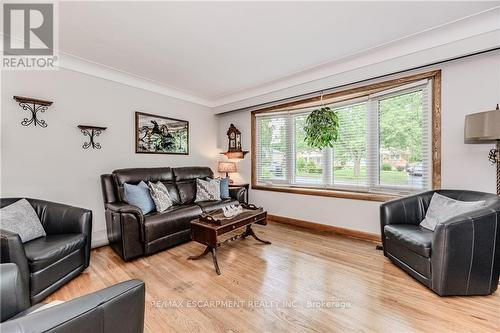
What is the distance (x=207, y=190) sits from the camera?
3.86 m

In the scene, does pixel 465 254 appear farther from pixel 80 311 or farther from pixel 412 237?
pixel 80 311

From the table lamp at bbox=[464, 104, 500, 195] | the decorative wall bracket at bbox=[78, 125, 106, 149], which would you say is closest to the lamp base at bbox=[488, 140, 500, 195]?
the table lamp at bbox=[464, 104, 500, 195]

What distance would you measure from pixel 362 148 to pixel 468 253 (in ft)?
6.51

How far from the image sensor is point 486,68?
2471 mm

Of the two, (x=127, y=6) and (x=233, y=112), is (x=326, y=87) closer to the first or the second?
(x=233, y=112)

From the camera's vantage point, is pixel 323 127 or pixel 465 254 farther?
pixel 323 127

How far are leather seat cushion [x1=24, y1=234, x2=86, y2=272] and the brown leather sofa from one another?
1.40 ft

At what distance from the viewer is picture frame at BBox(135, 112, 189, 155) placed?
3.80 m

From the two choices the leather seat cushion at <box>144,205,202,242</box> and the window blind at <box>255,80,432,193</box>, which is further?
the window blind at <box>255,80,432,193</box>

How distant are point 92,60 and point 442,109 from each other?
4.53 m

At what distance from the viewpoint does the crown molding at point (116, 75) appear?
2.99 m

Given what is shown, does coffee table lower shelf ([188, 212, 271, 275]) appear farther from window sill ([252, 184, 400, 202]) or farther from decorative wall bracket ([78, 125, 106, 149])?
A: decorative wall bracket ([78, 125, 106, 149])

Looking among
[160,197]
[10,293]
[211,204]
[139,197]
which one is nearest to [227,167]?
[211,204]

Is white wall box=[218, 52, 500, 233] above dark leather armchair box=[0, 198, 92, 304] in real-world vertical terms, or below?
above
